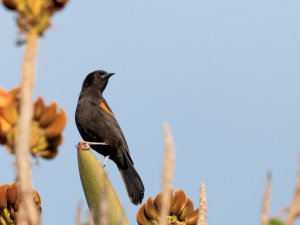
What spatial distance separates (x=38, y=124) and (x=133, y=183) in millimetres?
8263

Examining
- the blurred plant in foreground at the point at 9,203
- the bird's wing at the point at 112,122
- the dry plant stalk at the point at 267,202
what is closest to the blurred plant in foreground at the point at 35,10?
the dry plant stalk at the point at 267,202

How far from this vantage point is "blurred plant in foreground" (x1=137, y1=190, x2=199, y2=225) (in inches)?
129

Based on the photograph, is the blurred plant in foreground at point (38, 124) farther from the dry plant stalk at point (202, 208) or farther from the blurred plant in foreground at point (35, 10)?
the dry plant stalk at point (202, 208)

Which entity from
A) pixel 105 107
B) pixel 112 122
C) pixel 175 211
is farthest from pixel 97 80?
pixel 175 211

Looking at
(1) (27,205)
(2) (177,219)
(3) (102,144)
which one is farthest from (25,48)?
(3) (102,144)

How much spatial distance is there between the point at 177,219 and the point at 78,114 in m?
6.08

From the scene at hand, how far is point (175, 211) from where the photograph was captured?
11.4 feet

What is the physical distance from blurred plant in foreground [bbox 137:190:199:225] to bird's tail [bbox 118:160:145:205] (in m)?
5.61

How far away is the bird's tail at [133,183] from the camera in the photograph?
9359 mm

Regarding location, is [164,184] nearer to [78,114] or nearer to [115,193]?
[115,193]

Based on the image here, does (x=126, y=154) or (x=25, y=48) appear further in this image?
(x=126, y=154)

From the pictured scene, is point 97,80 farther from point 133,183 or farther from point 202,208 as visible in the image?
point 202,208

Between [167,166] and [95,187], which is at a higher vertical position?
[167,166]

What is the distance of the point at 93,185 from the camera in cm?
247
